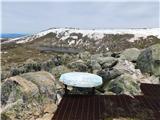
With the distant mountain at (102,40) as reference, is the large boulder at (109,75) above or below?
above

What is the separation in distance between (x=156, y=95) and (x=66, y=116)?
748 centimetres

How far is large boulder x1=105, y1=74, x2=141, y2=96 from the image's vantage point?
1820 centimetres

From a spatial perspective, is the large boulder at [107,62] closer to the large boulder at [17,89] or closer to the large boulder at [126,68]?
the large boulder at [126,68]

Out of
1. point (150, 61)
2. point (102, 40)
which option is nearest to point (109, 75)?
point (150, 61)

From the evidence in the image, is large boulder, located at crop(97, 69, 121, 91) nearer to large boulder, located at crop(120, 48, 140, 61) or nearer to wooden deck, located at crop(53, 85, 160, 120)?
wooden deck, located at crop(53, 85, 160, 120)

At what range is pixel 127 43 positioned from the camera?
134 m

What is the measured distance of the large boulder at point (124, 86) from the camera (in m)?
18.2

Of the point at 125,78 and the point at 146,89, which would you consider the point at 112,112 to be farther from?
the point at 146,89

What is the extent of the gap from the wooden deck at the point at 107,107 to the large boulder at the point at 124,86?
78 cm

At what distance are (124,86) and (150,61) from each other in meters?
7.37

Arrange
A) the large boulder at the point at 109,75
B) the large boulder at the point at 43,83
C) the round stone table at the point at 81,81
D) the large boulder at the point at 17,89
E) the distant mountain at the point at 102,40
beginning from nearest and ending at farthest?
1. the large boulder at the point at 17,89
2. the large boulder at the point at 43,83
3. the round stone table at the point at 81,81
4. the large boulder at the point at 109,75
5. the distant mountain at the point at 102,40

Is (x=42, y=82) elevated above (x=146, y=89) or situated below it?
above

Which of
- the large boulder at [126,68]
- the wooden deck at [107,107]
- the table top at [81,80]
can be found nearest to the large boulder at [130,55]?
the large boulder at [126,68]

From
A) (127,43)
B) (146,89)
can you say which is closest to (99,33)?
(127,43)
